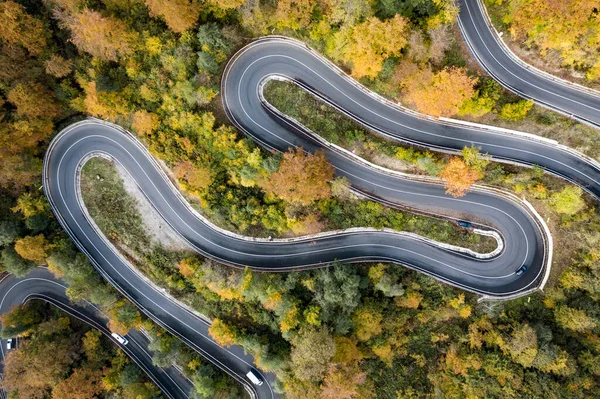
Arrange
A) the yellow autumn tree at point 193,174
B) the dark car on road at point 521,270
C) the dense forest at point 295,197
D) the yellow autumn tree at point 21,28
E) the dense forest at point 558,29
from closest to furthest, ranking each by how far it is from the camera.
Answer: the dense forest at point 558,29 → the yellow autumn tree at point 21,28 → the dense forest at point 295,197 → the yellow autumn tree at point 193,174 → the dark car on road at point 521,270

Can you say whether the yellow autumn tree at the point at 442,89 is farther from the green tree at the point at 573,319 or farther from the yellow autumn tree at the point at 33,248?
the yellow autumn tree at the point at 33,248

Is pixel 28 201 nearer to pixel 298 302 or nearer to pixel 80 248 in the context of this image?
pixel 80 248

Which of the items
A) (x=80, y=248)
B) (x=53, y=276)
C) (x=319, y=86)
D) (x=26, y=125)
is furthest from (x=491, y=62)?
(x=53, y=276)

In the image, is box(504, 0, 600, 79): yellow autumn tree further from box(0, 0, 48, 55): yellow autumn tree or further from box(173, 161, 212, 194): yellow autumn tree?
box(0, 0, 48, 55): yellow autumn tree

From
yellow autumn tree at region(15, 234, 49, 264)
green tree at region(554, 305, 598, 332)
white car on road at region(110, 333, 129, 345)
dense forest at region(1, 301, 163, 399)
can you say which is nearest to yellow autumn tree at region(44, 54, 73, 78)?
yellow autumn tree at region(15, 234, 49, 264)

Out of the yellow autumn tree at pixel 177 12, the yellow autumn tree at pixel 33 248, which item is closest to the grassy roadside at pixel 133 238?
the yellow autumn tree at pixel 33 248
